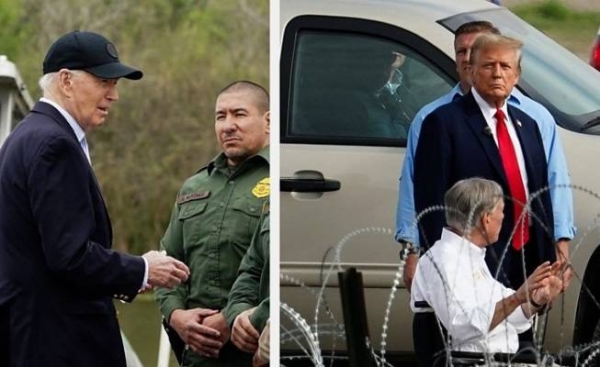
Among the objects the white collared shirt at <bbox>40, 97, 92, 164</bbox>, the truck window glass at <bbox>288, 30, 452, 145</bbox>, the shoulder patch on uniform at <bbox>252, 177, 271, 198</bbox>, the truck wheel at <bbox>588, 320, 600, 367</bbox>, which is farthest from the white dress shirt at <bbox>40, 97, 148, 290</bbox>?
the truck wheel at <bbox>588, 320, 600, 367</bbox>

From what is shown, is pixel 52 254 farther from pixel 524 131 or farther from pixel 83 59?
pixel 524 131

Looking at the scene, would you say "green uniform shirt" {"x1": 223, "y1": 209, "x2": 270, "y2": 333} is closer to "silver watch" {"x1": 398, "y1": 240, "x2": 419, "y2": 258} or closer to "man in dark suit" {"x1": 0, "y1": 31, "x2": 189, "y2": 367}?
"man in dark suit" {"x1": 0, "y1": 31, "x2": 189, "y2": 367}

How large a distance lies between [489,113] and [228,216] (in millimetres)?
804

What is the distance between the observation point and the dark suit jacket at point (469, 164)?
3.43 m

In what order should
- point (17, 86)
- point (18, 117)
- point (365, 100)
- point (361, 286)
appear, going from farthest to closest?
point (18, 117), point (17, 86), point (365, 100), point (361, 286)

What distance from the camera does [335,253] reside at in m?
3.53

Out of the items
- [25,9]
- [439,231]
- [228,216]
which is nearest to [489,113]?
[439,231]

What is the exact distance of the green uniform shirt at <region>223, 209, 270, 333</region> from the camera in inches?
145

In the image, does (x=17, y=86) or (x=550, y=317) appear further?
(x=17, y=86)

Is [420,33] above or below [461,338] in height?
above

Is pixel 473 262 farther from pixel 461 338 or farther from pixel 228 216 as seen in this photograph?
pixel 228 216

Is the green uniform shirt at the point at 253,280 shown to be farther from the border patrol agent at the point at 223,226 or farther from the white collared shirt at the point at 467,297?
the white collared shirt at the point at 467,297

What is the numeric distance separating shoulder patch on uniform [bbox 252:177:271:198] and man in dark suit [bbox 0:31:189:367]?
371 mm

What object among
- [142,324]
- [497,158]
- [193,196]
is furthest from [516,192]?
[142,324]
